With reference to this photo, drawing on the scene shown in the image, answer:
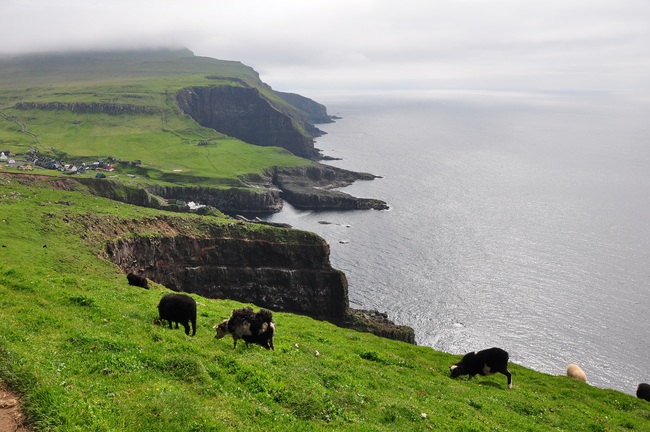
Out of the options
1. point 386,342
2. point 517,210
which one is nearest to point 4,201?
point 386,342

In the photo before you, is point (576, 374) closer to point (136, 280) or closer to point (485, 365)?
point (485, 365)

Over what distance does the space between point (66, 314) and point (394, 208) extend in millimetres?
165200

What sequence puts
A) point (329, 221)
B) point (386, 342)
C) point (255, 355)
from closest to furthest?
point (255, 355)
point (386, 342)
point (329, 221)

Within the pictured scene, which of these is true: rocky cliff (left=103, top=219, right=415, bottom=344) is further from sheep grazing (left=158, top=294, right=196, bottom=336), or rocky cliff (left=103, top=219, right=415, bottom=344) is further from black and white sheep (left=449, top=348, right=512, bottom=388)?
sheep grazing (left=158, top=294, right=196, bottom=336)

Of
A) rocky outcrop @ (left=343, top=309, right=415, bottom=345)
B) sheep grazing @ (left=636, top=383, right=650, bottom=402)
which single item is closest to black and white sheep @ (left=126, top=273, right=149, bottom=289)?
sheep grazing @ (left=636, top=383, right=650, bottom=402)

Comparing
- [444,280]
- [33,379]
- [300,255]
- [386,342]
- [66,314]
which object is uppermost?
[33,379]

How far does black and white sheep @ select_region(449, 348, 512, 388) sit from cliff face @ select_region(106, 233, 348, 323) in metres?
60.5

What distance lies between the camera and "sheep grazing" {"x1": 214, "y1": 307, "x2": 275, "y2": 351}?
78.7ft

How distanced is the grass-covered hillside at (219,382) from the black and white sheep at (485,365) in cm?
69

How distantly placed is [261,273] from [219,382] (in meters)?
75.2

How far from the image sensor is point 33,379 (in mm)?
14625

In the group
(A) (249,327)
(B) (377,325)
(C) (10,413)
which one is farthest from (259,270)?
(C) (10,413)

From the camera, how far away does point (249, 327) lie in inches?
949

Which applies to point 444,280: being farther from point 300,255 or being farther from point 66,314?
point 66,314
